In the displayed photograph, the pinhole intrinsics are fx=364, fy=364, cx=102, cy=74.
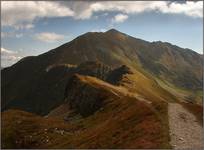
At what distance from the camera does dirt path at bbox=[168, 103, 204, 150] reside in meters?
52.5

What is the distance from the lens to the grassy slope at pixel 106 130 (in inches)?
2520

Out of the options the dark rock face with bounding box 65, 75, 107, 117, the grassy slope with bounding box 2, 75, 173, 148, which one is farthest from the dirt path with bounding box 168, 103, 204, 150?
the dark rock face with bounding box 65, 75, 107, 117

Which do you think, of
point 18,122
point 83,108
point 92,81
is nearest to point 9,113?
point 18,122

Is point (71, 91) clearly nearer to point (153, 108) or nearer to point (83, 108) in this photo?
point (83, 108)

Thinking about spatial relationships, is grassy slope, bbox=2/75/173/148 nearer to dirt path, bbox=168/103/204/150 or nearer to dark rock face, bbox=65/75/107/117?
dirt path, bbox=168/103/204/150

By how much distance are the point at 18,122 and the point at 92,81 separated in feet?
207

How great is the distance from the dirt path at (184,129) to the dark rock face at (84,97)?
63.3 meters

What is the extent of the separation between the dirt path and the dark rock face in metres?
63.3

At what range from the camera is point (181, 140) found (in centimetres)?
5534

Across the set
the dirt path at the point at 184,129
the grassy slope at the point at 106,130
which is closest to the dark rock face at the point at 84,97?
the grassy slope at the point at 106,130

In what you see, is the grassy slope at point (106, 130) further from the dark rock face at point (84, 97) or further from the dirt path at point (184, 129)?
the dark rock face at point (84, 97)

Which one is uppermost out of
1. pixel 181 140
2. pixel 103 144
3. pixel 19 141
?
pixel 181 140

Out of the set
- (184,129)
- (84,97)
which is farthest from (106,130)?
(84,97)

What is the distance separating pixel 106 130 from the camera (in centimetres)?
8431
